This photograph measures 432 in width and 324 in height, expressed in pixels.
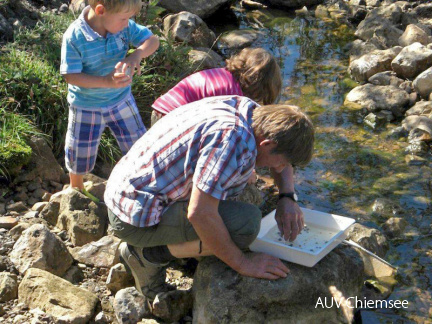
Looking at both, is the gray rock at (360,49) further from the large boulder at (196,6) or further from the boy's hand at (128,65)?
the boy's hand at (128,65)

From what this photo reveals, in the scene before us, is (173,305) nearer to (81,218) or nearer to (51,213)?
(81,218)

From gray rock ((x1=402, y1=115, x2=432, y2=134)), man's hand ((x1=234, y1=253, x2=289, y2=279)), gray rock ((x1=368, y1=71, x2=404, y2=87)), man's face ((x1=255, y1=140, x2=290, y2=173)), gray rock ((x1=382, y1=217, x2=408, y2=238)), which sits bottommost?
gray rock ((x1=368, y1=71, x2=404, y2=87))

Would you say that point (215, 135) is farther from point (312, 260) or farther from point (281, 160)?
point (312, 260)

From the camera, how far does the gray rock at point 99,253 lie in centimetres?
342

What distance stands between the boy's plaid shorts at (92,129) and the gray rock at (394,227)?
1.70 m

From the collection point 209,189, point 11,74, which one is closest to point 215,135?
point 209,189

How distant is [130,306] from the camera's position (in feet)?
10.0

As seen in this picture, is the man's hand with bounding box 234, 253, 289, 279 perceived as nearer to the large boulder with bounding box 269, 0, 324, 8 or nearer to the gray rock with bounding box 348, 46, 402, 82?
the gray rock with bounding box 348, 46, 402, 82

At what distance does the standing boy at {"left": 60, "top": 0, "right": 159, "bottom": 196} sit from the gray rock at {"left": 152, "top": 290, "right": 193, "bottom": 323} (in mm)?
1094

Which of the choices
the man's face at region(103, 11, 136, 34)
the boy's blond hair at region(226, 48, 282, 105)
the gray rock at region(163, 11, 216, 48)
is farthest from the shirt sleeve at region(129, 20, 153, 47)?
the gray rock at region(163, 11, 216, 48)

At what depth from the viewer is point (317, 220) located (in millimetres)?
3404

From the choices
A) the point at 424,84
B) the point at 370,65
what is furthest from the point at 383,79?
the point at 424,84

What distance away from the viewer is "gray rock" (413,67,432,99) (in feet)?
19.7

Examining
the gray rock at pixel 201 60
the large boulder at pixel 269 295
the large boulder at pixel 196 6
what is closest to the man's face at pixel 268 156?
the large boulder at pixel 269 295
